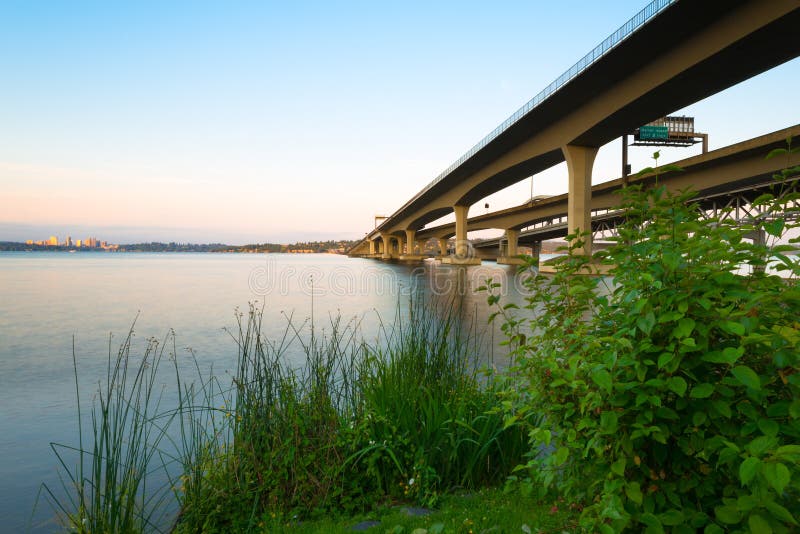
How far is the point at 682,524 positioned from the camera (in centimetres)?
192

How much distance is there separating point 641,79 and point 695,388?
27392 millimetres

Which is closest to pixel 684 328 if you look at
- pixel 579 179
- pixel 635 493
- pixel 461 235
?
pixel 635 493

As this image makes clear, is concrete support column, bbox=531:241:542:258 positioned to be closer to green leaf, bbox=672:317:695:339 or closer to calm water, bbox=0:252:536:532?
calm water, bbox=0:252:536:532

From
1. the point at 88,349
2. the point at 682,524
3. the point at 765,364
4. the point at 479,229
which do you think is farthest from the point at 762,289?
the point at 479,229

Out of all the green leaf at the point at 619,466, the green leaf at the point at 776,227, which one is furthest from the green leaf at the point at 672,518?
the green leaf at the point at 776,227

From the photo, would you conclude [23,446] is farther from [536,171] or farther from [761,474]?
[536,171]

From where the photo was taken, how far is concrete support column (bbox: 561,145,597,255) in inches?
1241

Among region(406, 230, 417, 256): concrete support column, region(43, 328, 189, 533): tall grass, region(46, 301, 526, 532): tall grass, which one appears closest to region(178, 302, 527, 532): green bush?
region(46, 301, 526, 532): tall grass

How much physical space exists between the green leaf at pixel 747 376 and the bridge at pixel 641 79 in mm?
8909

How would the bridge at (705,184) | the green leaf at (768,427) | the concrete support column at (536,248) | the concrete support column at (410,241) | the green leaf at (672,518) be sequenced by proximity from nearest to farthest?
the green leaf at (768,427)
the green leaf at (672,518)
the bridge at (705,184)
the concrete support column at (410,241)
the concrete support column at (536,248)

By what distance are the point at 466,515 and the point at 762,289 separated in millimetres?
2659

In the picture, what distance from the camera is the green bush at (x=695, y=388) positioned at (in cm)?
159

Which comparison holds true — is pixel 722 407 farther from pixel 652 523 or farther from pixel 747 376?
pixel 652 523

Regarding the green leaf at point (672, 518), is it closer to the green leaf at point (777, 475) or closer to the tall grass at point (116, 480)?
the green leaf at point (777, 475)
